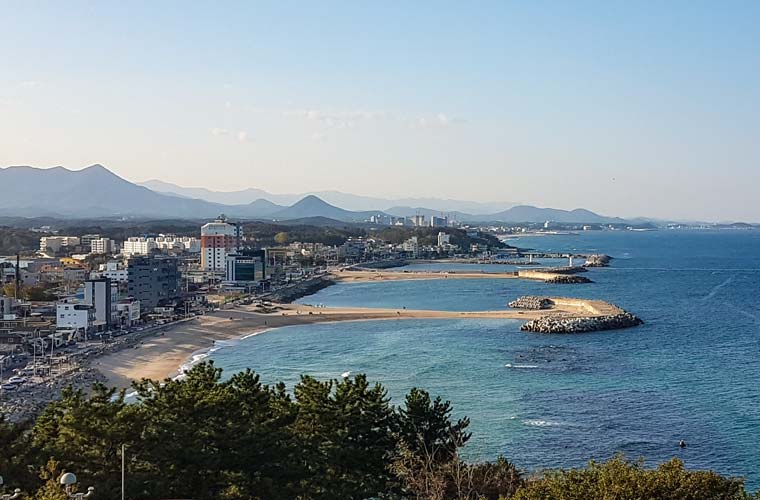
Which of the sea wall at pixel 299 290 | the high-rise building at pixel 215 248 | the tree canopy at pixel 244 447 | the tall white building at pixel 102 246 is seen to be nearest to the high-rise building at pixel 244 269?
the sea wall at pixel 299 290

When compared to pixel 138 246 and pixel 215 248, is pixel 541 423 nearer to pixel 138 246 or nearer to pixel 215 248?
pixel 215 248

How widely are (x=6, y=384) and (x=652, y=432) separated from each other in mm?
13288

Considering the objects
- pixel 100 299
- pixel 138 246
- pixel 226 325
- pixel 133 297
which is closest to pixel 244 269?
pixel 133 297

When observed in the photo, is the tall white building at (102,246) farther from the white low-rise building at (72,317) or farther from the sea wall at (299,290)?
the white low-rise building at (72,317)

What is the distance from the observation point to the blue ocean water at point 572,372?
42.0ft

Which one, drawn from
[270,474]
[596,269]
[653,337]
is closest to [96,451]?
[270,474]

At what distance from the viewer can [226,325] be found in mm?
29109

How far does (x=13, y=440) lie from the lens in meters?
7.50

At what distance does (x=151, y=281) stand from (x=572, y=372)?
756 inches

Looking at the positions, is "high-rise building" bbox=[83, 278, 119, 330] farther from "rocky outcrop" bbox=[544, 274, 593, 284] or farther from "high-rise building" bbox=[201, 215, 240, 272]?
"rocky outcrop" bbox=[544, 274, 593, 284]

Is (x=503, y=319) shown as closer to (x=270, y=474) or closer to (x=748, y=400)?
(x=748, y=400)

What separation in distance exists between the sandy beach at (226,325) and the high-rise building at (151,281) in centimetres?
258

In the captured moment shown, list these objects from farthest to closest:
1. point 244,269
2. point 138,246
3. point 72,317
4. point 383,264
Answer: point 383,264 → point 138,246 → point 244,269 → point 72,317

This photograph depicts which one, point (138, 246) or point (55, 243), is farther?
point (138, 246)
